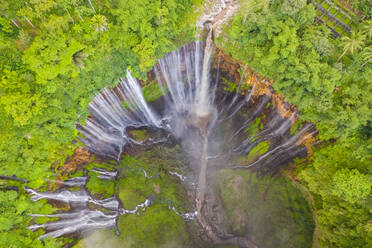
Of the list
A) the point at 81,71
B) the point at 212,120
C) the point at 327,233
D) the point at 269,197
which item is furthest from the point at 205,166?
the point at 81,71

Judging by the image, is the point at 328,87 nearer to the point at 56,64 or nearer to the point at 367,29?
the point at 367,29

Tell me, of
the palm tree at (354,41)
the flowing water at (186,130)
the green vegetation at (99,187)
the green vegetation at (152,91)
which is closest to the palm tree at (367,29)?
the palm tree at (354,41)

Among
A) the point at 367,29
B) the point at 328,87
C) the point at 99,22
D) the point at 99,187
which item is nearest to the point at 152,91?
the point at 99,22

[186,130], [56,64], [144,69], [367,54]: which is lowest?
[367,54]

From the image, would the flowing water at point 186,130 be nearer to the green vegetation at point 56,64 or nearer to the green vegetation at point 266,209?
the green vegetation at point 266,209

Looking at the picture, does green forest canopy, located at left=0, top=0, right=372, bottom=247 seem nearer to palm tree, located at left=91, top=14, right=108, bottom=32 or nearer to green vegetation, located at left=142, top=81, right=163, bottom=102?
palm tree, located at left=91, top=14, right=108, bottom=32

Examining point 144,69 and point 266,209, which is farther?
point 266,209
